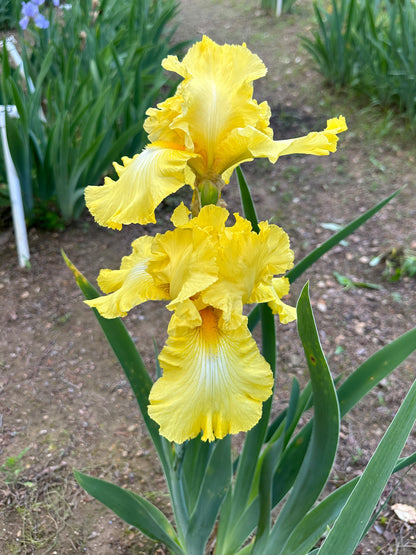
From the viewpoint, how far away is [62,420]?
190 centimetres

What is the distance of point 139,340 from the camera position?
2.26m

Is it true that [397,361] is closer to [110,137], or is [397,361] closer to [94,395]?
[94,395]

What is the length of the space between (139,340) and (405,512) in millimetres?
1173

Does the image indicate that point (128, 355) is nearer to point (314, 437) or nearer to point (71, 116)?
point (314, 437)

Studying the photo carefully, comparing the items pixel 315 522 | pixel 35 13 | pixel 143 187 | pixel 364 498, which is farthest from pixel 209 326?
pixel 35 13

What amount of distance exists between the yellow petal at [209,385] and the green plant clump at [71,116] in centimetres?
165

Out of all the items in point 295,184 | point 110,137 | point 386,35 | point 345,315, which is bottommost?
point 345,315

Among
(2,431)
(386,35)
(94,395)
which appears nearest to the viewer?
(2,431)

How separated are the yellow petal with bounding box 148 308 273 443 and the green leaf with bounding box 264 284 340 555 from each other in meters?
0.09


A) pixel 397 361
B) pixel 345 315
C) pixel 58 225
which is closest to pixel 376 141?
pixel 345 315

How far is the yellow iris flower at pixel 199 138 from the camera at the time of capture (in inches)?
34.0

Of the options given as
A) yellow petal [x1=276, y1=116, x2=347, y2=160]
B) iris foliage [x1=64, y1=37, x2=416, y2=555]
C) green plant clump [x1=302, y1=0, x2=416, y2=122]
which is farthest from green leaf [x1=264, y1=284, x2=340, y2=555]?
green plant clump [x1=302, y1=0, x2=416, y2=122]

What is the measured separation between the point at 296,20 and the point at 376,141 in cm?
237

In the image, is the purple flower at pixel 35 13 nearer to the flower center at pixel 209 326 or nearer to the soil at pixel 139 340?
the soil at pixel 139 340
